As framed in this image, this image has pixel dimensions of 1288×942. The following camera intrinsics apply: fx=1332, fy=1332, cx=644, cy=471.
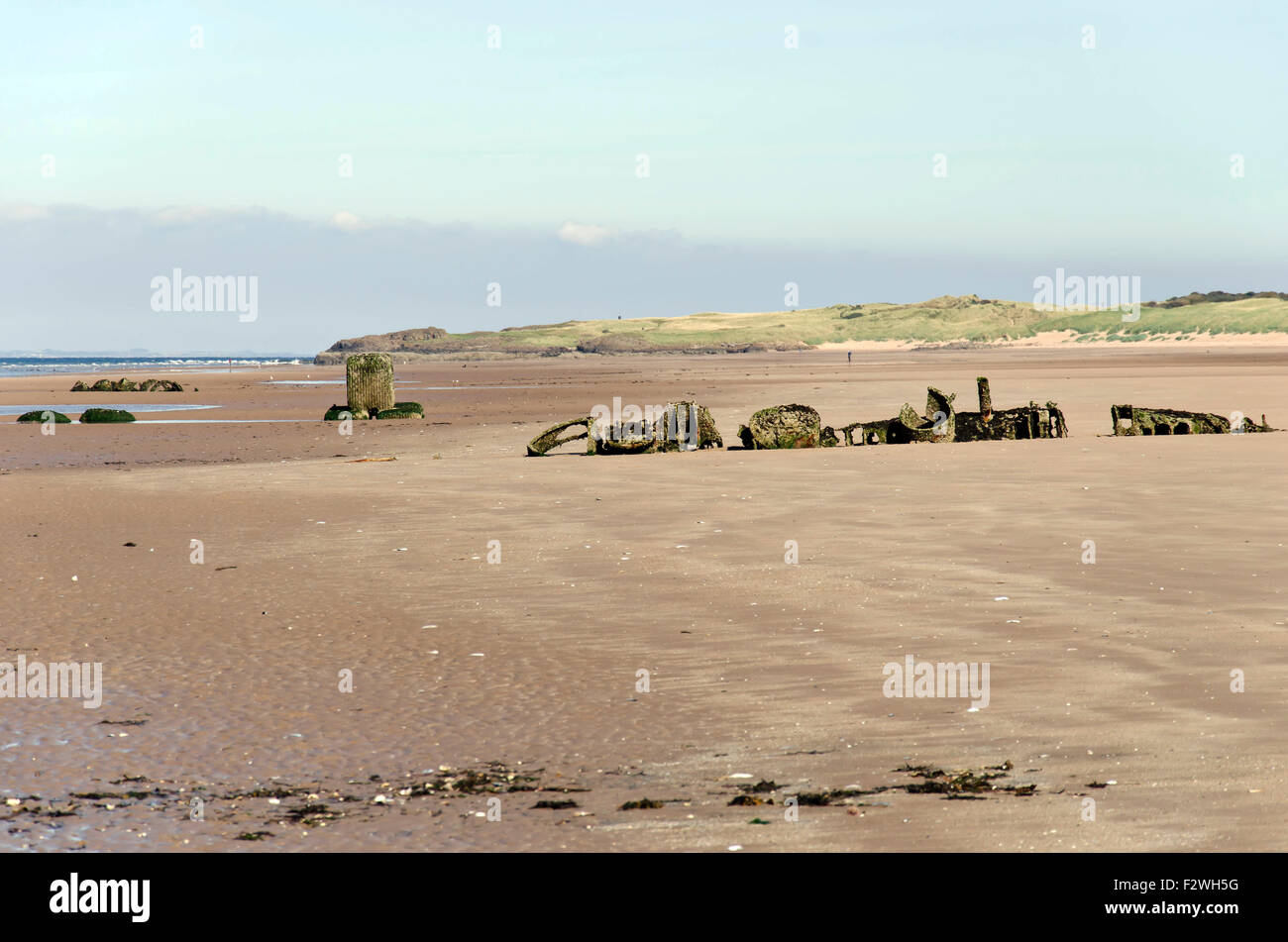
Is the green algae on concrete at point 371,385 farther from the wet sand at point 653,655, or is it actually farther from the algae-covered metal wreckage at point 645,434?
the wet sand at point 653,655

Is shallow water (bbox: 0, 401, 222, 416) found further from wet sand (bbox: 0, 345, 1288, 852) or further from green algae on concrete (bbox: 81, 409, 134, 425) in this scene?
wet sand (bbox: 0, 345, 1288, 852)

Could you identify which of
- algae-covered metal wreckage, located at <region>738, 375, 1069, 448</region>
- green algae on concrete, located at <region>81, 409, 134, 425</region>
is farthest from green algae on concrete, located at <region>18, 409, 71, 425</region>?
algae-covered metal wreckage, located at <region>738, 375, 1069, 448</region>

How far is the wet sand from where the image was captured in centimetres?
551

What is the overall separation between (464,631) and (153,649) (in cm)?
205

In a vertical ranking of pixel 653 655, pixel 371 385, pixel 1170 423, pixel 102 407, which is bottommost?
pixel 653 655

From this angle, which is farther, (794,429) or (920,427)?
(920,427)

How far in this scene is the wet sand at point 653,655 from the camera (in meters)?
5.51

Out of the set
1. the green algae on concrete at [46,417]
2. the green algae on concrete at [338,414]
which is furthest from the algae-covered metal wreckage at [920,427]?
the green algae on concrete at [46,417]

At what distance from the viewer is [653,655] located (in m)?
8.47

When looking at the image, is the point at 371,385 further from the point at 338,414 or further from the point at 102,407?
the point at 102,407

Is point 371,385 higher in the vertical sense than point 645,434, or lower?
higher

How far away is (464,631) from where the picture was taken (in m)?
9.20

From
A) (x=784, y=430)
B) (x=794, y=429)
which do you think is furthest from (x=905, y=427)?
(x=784, y=430)
